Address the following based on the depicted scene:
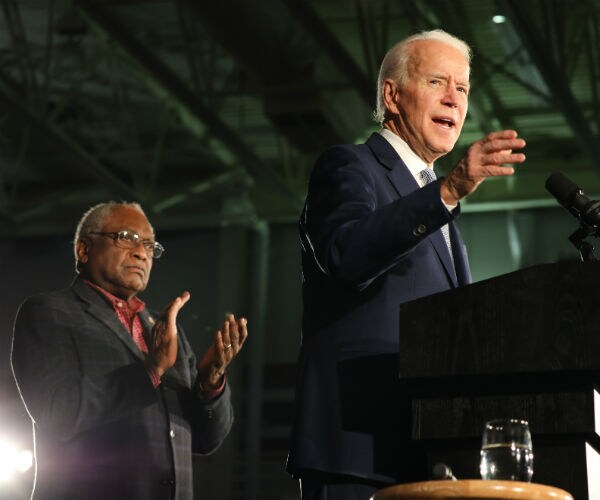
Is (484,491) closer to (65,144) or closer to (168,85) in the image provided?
(168,85)

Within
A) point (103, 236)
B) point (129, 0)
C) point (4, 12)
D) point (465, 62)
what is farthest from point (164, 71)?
point (465, 62)

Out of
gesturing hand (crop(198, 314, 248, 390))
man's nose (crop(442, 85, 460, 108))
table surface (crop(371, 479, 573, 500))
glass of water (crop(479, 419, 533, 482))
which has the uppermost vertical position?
man's nose (crop(442, 85, 460, 108))

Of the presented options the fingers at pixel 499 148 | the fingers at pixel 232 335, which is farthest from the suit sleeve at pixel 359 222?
the fingers at pixel 232 335

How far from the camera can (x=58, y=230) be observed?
38.3 ft

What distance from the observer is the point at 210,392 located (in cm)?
321

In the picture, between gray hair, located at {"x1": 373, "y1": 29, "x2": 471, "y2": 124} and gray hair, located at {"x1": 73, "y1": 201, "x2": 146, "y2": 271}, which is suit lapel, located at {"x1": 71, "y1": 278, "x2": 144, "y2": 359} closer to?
gray hair, located at {"x1": 73, "y1": 201, "x2": 146, "y2": 271}

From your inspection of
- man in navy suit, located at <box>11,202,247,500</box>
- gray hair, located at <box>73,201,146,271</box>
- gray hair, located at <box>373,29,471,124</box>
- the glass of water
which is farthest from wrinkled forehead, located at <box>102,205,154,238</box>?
the glass of water

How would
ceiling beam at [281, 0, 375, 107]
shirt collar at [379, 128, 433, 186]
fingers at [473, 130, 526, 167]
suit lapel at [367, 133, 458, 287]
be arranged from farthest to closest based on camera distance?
1. ceiling beam at [281, 0, 375, 107]
2. shirt collar at [379, 128, 433, 186]
3. suit lapel at [367, 133, 458, 287]
4. fingers at [473, 130, 526, 167]

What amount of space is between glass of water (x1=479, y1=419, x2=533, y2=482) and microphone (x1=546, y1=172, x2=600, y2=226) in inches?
15.9

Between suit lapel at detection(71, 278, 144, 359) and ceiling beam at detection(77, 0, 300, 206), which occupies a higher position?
ceiling beam at detection(77, 0, 300, 206)

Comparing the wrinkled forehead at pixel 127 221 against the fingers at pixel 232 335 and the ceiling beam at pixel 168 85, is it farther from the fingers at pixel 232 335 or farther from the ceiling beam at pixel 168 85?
the ceiling beam at pixel 168 85

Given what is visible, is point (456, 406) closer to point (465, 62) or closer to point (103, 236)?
point (465, 62)

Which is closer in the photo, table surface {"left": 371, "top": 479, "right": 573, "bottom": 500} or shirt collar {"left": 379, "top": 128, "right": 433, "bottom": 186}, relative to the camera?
table surface {"left": 371, "top": 479, "right": 573, "bottom": 500}

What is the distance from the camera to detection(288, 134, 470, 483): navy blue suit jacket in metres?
1.98
